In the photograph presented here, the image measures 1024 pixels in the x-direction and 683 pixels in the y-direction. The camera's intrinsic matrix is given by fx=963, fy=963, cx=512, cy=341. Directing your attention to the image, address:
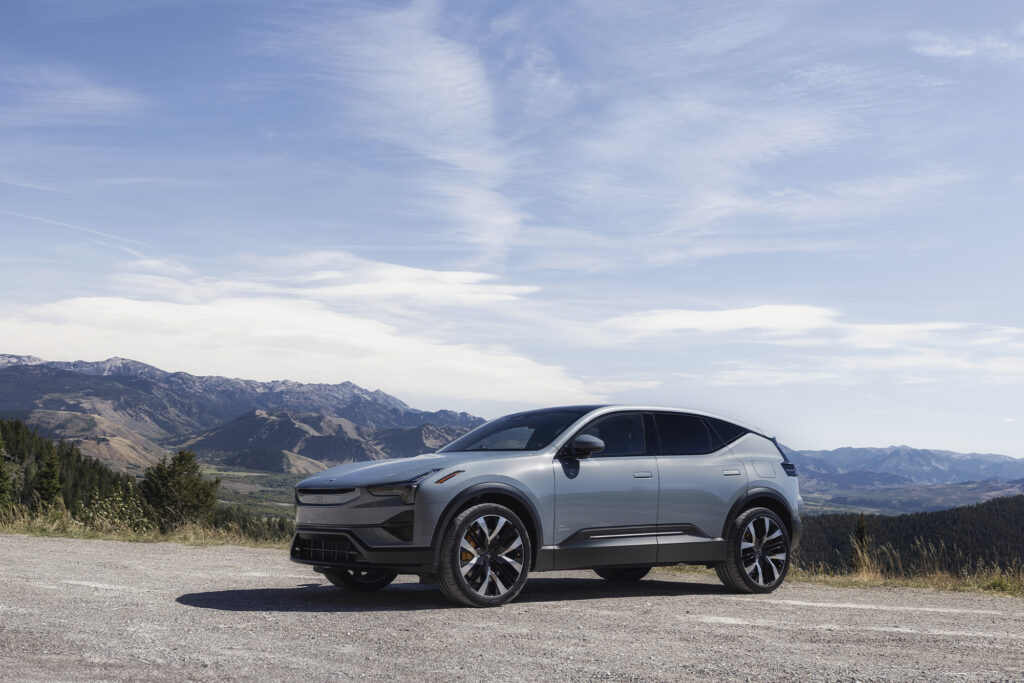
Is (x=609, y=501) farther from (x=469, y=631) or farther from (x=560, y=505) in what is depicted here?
(x=469, y=631)

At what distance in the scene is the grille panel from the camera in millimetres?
8008

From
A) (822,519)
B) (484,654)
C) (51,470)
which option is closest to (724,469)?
(484,654)

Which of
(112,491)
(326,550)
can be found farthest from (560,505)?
(112,491)

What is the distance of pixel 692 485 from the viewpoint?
9352 millimetres

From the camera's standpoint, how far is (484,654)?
6016mm

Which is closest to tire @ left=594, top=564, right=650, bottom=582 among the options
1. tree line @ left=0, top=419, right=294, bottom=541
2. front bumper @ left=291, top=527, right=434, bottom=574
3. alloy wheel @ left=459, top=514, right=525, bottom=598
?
alloy wheel @ left=459, top=514, right=525, bottom=598

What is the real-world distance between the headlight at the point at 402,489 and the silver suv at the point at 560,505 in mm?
11

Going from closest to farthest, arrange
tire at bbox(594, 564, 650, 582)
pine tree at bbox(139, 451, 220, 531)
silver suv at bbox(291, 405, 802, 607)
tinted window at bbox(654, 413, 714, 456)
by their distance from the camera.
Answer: silver suv at bbox(291, 405, 802, 607)
tinted window at bbox(654, 413, 714, 456)
tire at bbox(594, 564, 650, 582)
pine tree at bbox(139, 451, 220, 531)

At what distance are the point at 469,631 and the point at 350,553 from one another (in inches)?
62.5

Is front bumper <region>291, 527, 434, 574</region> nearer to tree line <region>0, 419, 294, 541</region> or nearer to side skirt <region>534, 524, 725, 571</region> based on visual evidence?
side skirt <region>534, 524, 725, 571</region>

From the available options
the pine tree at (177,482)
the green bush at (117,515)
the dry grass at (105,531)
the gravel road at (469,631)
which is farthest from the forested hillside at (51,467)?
the gravel road at (469,631)

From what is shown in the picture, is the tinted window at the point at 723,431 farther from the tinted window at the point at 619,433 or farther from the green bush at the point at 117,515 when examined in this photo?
the green bush at the point at 117,515

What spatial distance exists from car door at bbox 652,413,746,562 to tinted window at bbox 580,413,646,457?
0.74 feet

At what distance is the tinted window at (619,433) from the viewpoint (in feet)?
29.8
